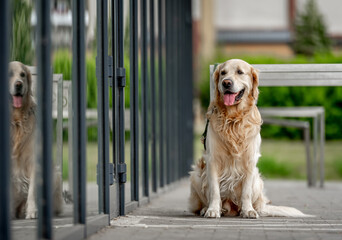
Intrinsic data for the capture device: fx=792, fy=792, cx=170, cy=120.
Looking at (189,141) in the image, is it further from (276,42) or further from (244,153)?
(276,42)

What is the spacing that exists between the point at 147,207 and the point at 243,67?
2118mm

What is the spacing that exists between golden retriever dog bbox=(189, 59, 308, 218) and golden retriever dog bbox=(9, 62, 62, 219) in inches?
101

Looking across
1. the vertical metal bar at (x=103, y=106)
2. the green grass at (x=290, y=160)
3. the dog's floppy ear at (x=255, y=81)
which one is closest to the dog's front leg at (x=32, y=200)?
the vertical metal bar at (x=103, y=106)

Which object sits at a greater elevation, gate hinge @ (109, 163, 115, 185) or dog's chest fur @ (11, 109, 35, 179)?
dog's chest fur @ (11, 109, 35, 179)

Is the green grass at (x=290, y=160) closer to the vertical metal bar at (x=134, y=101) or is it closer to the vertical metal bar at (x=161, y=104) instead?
the vertical metal bar at (x=161, y=104)

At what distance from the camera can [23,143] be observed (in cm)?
470

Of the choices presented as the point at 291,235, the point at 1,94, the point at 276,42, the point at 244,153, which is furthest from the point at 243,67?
the point at 276,42

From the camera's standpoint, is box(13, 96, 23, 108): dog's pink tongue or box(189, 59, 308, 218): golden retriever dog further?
box(189, 59, 308, 218): golden retriever dog

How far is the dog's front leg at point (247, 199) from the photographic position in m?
7.09

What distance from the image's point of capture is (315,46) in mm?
47750

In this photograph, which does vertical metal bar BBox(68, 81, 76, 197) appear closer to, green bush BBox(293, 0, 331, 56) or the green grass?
Answer: the green grass

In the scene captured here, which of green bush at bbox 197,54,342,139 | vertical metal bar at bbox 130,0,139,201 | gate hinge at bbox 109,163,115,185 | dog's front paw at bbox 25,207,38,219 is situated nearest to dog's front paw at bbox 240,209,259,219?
gate hinge at bbox 109,163,115,185

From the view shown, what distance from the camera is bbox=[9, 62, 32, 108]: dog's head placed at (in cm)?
464

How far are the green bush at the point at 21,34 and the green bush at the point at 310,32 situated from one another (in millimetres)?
43359
